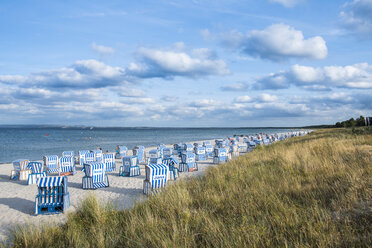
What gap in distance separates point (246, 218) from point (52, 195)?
20.1ft

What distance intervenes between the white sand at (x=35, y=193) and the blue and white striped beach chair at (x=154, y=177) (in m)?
0.37

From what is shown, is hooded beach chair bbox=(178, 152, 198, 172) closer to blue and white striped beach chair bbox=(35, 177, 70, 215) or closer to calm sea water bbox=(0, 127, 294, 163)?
blue and white striped beach chair bbox=(35, 177, 70, 215)

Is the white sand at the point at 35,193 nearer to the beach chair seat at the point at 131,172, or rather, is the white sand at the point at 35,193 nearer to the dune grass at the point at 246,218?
the beach chair seat at the point at 131,172

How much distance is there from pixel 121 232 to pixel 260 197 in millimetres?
2638

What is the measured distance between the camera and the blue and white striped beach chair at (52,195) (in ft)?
24.5

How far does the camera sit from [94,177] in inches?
419

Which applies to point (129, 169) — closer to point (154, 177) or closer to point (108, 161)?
point (108, 161)

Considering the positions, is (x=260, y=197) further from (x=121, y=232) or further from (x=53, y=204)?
(x=53, y=204)

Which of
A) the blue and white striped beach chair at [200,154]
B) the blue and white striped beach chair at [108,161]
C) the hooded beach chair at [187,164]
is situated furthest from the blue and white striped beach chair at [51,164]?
the blue and white striped beach chair at [200,154]

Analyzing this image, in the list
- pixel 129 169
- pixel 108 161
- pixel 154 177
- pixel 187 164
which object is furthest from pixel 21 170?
pixel 187 164

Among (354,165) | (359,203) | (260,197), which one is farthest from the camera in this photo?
(354,165)

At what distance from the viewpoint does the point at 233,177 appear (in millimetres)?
7234

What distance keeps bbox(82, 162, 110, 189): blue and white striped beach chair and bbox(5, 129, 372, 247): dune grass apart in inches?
173

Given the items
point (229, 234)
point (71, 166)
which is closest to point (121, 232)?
point (229, 234)
